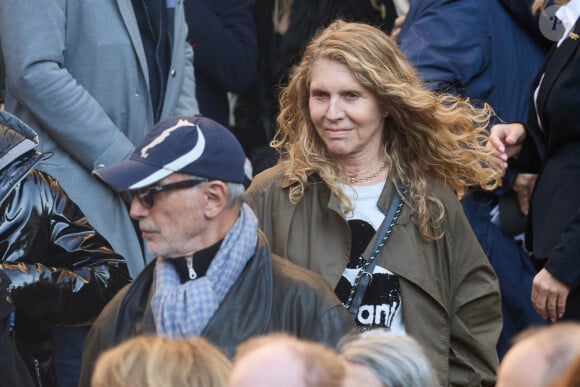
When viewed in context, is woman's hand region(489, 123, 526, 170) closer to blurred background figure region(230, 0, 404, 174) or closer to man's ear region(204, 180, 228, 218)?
blurred background figure region(230, 0, 404, 174)

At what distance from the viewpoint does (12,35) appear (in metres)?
5.12

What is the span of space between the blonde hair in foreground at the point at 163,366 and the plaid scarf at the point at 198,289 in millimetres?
756

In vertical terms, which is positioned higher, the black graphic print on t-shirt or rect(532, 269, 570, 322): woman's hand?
the black graphic print on t-shirt

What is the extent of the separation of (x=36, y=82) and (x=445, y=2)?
210 centimetres

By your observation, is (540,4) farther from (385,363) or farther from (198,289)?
A: (385,363)

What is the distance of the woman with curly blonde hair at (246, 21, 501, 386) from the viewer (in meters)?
4.71

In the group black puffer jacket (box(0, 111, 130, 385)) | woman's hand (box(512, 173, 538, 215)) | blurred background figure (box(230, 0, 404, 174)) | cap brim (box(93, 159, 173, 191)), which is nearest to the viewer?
cap brim (box(93, 159, 173, 191))

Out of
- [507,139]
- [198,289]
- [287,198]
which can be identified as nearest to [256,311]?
[198,289]

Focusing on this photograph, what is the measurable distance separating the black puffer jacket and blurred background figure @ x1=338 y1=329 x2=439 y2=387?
1.50 metres

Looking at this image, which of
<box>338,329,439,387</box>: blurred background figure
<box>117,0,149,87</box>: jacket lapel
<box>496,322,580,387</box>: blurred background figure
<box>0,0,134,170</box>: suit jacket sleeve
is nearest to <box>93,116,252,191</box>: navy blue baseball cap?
<box>338,329,439,387</box>: blurred background figure

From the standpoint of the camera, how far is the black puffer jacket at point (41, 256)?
14.9ft

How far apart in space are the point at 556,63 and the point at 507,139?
419 millimetres

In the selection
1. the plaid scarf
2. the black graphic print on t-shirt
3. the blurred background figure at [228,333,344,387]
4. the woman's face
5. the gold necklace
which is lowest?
the black graphic print on t-shirt

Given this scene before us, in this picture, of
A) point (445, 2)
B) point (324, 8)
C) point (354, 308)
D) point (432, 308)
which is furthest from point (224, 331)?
point (324, 8)
